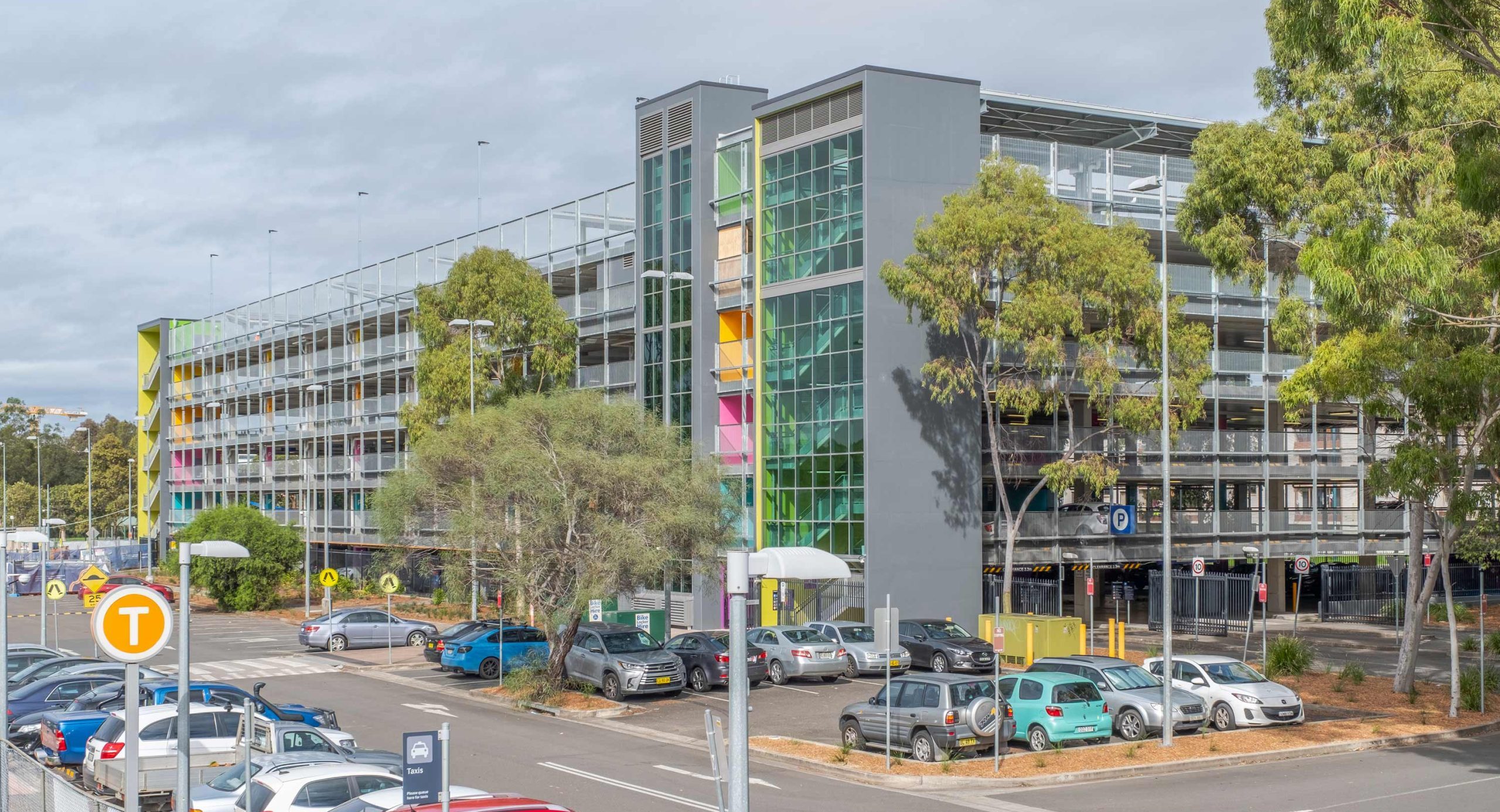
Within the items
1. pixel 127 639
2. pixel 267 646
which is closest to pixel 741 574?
pixel 127 639

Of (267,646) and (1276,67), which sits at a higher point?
(1276,67)

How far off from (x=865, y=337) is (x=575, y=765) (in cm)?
2142

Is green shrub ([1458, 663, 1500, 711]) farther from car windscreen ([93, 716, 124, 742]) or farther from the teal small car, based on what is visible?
car windscreen ([93, 716, 124, 742])

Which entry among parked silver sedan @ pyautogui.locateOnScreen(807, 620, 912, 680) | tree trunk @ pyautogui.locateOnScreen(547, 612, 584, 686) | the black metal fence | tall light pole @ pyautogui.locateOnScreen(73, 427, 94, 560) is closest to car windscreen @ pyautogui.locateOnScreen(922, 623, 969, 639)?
parked silver sedan @ pyautogui.locateOnScreen(807, 620, 912, 680)

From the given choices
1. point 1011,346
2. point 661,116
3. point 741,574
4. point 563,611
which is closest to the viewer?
point 741,574

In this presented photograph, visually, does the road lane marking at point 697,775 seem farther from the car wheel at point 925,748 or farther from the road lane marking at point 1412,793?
the road lane marking at point 1412,793

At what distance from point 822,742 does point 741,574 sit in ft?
54.3

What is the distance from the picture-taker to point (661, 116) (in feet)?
165

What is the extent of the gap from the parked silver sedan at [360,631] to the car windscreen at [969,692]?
2519 cm

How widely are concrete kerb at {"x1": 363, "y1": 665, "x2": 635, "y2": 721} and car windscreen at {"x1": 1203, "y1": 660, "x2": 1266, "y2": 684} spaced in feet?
40.4

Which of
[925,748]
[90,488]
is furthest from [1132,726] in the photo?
[90,488]

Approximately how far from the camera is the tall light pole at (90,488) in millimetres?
82963

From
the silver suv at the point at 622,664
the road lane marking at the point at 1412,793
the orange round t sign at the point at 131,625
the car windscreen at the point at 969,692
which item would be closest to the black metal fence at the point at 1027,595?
the silver suv at the point at 622,664

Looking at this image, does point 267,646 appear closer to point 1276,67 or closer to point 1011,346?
point 1011,346
